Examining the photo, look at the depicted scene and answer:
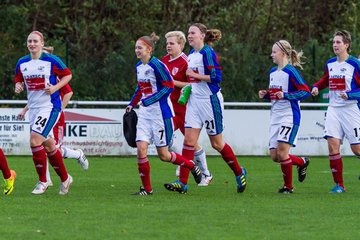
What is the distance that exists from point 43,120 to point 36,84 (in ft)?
1.42

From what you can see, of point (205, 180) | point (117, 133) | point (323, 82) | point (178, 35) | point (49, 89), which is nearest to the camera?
point (49, 89)

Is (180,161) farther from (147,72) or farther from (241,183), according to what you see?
(147,72)

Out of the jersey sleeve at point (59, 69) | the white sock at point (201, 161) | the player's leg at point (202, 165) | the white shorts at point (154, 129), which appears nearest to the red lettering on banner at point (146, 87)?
the white shorts at point (154, 129)

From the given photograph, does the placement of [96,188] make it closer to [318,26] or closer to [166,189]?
[166,189]

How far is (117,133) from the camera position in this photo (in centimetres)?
2344

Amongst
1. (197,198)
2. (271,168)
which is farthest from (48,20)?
(197,198)

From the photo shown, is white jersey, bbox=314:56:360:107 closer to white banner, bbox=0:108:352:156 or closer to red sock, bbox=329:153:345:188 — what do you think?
red sock, bbox=329:153:345:188

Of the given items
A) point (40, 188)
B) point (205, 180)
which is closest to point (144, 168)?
point (40, 188)

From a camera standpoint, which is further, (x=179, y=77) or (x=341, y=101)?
(x=179, y=77)

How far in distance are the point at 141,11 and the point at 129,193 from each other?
55.8 feet

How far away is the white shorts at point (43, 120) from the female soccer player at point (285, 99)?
99.8 inches

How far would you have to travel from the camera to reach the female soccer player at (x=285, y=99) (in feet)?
45.4

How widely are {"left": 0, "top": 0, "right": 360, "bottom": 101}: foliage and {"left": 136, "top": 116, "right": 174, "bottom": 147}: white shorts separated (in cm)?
1194

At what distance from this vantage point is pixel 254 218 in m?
10.8
